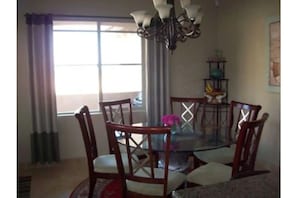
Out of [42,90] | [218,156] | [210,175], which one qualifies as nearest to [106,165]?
[210,175]

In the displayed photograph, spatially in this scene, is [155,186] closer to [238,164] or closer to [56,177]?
[238,164]

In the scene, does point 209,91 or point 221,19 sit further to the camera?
point 221,19

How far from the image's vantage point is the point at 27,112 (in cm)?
452

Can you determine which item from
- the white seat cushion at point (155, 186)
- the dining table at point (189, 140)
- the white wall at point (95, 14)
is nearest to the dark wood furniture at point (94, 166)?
the dining table at point (189, 140)

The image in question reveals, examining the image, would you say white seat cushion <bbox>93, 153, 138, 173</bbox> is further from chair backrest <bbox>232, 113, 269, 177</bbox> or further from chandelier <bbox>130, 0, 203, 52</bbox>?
chandelier <bbox>130, 0, 203, 52</bbox>

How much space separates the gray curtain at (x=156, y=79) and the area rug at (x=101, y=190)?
152 cm

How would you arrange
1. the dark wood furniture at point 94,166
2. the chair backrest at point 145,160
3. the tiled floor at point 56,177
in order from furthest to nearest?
the tiled floor at point 56,177, the dark wood furniture at point 94,166, the chair backrest at point 145,160

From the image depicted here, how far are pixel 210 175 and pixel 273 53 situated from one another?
2.08m

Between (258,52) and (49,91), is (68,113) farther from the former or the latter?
(258,52)

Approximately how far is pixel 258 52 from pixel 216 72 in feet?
2.77

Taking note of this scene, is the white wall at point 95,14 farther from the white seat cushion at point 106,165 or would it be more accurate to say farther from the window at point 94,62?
the white seat cushion at point 106,165

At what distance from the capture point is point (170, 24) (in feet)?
10.3

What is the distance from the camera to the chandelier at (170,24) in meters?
3.04
